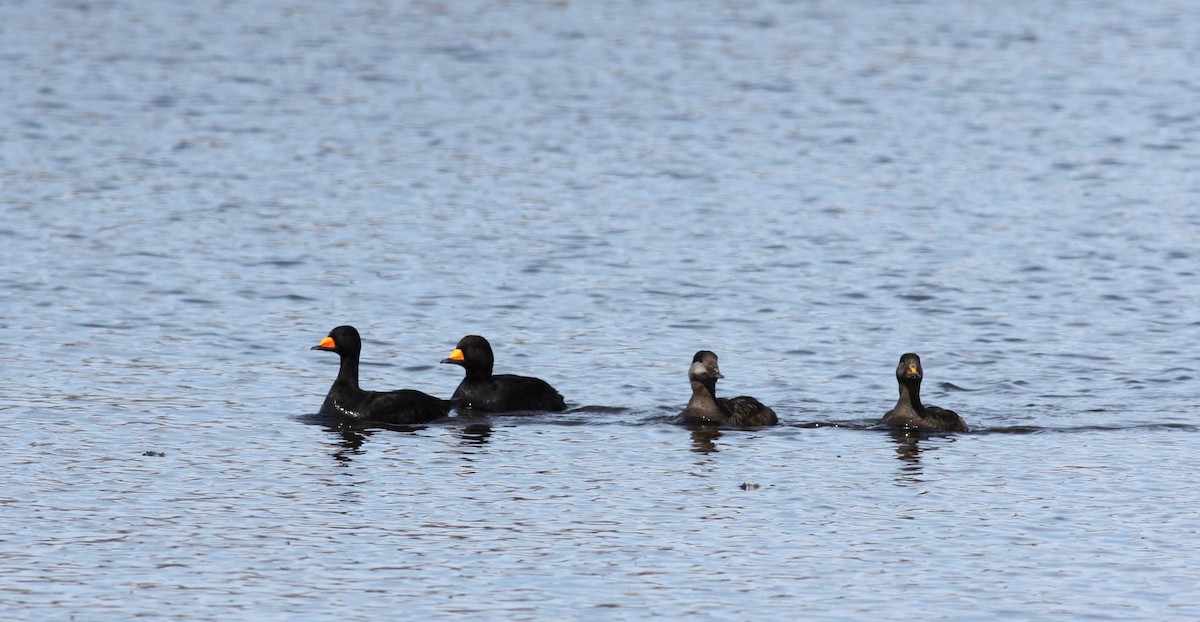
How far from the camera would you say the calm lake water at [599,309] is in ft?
44.3

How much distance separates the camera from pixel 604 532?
46.8 ft

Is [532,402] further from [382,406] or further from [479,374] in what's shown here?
[382,406]

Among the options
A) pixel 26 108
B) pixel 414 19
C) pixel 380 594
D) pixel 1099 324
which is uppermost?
pixel 414 19

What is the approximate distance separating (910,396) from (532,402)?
3726 mm

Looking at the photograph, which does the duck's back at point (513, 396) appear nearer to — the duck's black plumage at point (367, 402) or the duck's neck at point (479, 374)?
the duck's neck at point (479, 374)

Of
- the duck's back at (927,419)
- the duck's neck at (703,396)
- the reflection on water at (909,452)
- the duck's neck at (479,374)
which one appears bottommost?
the reflection on water at (909,452)

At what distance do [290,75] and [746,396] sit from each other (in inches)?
1053

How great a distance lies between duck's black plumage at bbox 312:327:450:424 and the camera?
1858 centimetres

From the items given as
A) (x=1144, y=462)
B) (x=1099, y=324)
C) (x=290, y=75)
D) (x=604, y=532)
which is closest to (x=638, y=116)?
(x=290, y=75)

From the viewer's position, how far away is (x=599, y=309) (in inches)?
960

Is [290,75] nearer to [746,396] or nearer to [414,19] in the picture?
[414,19]

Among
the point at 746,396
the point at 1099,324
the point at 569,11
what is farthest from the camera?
the point at 569,11

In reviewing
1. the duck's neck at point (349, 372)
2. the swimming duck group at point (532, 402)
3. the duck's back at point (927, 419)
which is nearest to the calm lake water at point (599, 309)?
the duck's back at point (927, 419)

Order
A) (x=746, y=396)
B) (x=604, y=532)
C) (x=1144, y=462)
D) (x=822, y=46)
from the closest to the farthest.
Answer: (x=604, y=532) < (x=1144, y=462) < (x=746, y=396) < (x=822, y=46)
